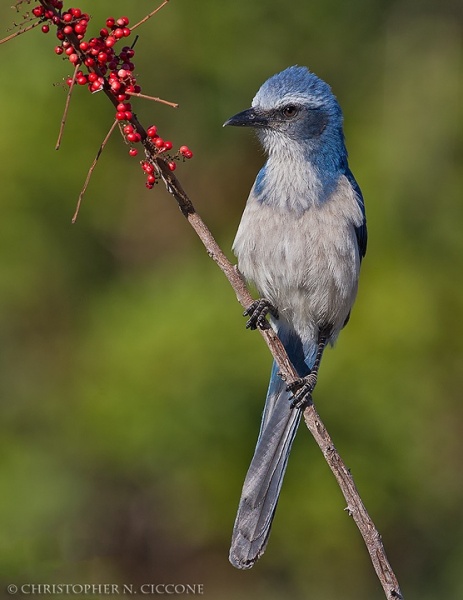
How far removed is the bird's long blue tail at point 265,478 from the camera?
163 inches

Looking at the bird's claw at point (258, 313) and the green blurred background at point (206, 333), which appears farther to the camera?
the green blurred background at point (206, 333)

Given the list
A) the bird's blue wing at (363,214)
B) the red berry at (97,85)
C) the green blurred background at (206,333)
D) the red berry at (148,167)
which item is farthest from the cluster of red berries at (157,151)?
the green blurred background at (206,333)

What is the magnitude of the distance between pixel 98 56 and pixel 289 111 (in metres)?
1.85

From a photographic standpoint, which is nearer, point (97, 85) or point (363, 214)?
point (97, 85)

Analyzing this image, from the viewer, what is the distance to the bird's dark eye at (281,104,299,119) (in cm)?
482

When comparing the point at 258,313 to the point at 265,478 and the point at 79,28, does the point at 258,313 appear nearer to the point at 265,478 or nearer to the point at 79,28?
the point at 265,478

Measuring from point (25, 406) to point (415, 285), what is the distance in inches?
121

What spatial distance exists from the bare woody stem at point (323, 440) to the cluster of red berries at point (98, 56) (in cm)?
26

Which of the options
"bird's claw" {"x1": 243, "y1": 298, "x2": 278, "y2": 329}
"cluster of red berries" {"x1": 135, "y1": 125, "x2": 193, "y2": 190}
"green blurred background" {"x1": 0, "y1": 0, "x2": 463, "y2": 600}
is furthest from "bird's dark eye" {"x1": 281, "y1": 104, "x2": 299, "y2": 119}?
"green blurred background" {"x1": 0, "y1": 0, "x2": 463, "y2": 600}

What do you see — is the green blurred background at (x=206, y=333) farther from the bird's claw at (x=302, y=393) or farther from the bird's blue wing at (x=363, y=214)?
the bird's claw at (x=302, y=393)

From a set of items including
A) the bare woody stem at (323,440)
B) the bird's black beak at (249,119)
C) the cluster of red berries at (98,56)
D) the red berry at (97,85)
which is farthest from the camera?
the bird's black beak at (249,119)

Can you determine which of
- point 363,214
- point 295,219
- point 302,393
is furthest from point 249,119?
point 302,393

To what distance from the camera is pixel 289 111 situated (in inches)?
191

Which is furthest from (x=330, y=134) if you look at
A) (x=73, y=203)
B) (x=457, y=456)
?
(x=457, y=456)
